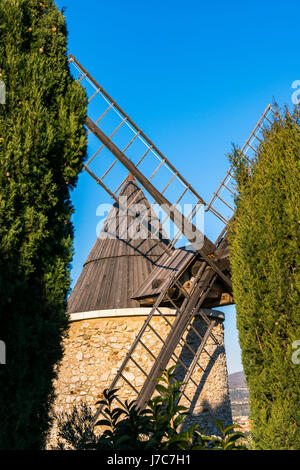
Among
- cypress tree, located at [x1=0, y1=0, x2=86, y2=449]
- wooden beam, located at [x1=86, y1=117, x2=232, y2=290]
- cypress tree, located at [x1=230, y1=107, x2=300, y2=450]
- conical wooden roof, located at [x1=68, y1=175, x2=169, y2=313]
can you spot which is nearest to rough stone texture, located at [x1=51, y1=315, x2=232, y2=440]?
conical wooden roof, located at [x1=68, y1=175, x2=169, y2=313]

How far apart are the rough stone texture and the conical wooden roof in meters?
0.54

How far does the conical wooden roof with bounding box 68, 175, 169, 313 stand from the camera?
9.02 meters

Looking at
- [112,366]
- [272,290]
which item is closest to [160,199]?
[112,366]

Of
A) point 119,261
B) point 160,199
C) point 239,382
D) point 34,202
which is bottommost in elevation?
point 239,382

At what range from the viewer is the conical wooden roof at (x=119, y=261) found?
29.6ft

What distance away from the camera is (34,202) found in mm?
3617

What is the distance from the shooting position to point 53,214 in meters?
3.79

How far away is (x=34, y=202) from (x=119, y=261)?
6.21 m

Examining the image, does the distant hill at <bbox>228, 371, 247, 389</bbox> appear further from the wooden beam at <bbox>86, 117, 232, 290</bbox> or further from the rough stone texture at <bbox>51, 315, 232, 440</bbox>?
the wooden beam at <bbox>86, 117, 232, 290</bbox>

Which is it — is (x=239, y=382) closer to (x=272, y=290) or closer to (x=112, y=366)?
(x=112, y=366)

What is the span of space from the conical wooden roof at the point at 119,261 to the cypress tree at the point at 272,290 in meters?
4.56

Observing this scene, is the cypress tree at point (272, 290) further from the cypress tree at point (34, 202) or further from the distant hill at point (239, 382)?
the cypress tree at point (34, 202)

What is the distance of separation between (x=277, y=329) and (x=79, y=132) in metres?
2.84
